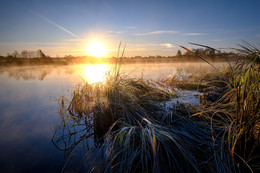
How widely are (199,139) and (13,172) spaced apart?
204 centimetres

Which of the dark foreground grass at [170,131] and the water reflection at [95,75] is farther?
the water reflection at [95,75]

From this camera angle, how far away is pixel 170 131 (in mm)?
1624

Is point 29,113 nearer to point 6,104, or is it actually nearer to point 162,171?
point 6,104

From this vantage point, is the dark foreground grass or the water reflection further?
the water reflection

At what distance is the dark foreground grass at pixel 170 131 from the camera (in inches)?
46.2

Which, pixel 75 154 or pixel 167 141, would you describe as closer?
pixel 167 141

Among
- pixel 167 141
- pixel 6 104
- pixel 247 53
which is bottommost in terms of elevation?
pixel 6 104

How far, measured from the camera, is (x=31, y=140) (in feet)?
6.45

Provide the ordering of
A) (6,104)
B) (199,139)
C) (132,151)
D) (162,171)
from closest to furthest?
(162,171), (132,151), (199,139), (6,104)

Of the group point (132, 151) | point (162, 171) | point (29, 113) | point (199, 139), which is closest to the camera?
point (162, 171)

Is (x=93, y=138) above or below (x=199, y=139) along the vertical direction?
below

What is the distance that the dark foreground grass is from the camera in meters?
1.17

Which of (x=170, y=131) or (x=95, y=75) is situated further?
(x=95, y=75)

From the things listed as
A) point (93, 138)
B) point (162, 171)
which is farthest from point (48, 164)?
point (162, 171)
